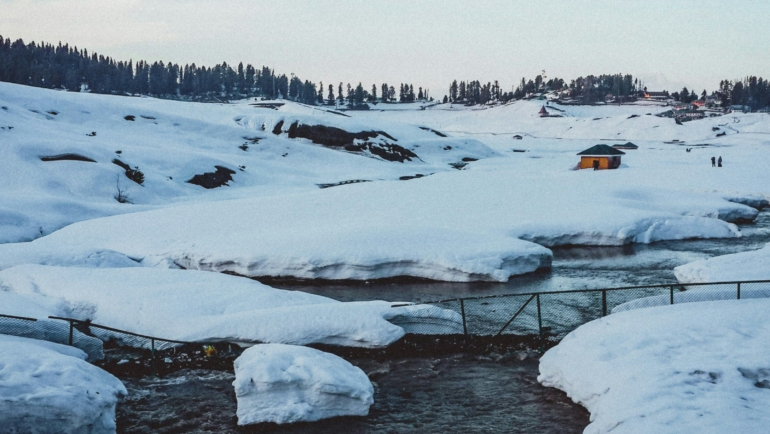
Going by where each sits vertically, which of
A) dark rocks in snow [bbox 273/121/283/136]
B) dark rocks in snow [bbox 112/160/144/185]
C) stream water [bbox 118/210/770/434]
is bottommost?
stream water [bbox 118/210/770/434]

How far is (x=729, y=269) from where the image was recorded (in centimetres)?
2447

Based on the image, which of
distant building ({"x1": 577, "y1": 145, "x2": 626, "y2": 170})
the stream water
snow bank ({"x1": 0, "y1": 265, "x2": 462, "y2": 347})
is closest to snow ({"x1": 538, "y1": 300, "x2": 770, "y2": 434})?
the stream water

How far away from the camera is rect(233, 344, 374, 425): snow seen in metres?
14.2

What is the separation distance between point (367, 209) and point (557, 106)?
168m

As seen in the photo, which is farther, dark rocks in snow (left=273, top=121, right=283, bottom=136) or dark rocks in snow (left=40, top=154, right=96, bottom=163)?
dark rocks in snow (left=273, top=121, right=283, bottom=136)

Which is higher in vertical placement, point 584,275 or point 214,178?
point 214,178

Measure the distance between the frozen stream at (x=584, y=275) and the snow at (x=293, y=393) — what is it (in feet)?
34.9

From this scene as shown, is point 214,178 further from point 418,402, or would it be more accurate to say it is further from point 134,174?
point 418,402

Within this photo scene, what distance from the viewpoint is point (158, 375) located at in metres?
17.5

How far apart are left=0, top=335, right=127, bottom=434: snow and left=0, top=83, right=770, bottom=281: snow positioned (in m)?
15.4

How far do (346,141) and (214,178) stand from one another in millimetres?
30732

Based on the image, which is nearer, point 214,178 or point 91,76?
point 214,178

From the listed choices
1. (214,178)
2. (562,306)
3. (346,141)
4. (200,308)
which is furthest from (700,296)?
(346,141)

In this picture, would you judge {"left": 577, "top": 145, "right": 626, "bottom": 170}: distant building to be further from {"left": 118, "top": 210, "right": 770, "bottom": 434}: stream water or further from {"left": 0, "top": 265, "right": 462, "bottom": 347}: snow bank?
{"left": 118, "top": 210, "right": 770, "bottom": 434}: stream water
